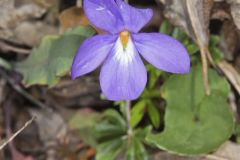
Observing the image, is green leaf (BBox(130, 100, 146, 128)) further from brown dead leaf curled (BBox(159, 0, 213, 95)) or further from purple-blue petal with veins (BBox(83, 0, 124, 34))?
purple-blue petal with veins (BBox(83, 0, 124, 34))

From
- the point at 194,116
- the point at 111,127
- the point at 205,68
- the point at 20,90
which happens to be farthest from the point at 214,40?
the point at 20,90

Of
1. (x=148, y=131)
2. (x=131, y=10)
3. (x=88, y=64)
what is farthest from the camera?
(x=148, y=131)

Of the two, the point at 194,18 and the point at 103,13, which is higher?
the point at 103,13

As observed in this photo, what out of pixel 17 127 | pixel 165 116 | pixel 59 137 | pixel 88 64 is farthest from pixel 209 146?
pixel 17 127

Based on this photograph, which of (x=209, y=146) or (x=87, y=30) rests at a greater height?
(x=87, y=30)

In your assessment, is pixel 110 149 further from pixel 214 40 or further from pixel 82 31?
pixel 214 40

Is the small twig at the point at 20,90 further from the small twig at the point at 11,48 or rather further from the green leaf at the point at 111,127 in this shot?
the green leaf at the point at 111,127

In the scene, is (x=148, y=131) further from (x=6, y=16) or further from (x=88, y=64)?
(x=6, y=16)
